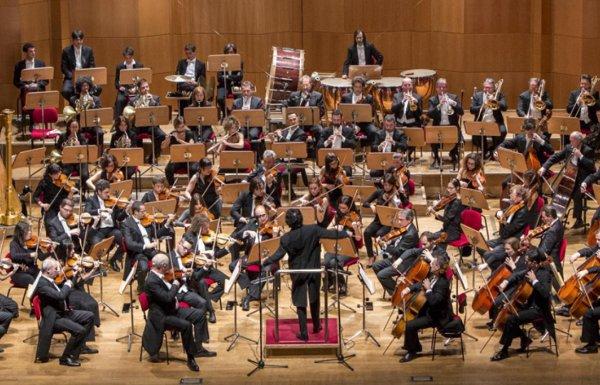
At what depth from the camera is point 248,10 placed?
1867cm

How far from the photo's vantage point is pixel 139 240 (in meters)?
12.5

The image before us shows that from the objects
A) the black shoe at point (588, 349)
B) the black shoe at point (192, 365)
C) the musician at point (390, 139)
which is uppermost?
the musician at point (390, 139)

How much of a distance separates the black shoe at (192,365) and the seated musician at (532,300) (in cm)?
256

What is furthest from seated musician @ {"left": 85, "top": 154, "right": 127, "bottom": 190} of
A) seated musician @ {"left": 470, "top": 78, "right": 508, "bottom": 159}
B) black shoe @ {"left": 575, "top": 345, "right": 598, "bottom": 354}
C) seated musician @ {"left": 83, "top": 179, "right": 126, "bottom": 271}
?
black shoe @ {"left": 575, "top": 345, "right": 598, "bottom": 354}

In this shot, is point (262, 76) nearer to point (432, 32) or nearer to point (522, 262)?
point (432, 32)

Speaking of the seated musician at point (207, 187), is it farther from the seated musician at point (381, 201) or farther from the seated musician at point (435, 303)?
the seated musician at point (435, 303)

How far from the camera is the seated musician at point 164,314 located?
36.1 feet

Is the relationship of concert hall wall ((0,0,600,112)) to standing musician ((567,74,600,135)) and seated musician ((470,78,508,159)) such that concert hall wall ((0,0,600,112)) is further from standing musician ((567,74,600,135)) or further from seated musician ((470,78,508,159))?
seated musician ((470,78,508,159))

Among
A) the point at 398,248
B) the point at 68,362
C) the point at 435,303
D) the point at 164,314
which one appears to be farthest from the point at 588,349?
the point at 68,362

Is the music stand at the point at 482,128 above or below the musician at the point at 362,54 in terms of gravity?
below

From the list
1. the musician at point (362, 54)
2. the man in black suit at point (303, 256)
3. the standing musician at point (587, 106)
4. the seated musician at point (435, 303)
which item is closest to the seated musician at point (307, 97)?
the musician at point (362, 54)

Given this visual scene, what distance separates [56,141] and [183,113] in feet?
5.16

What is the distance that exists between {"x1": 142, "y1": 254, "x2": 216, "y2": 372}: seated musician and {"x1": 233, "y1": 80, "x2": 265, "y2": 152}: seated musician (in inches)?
177

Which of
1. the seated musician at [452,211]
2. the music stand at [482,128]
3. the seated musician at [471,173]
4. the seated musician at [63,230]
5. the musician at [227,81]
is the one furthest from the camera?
the musician at [227,81]
